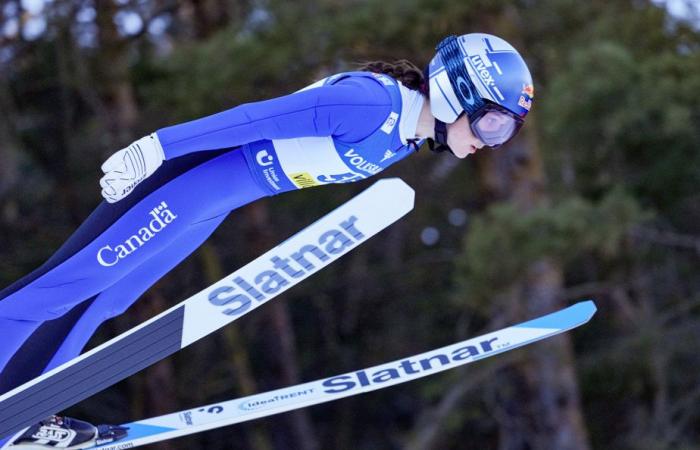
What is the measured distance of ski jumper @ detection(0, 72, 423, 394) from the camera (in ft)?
8.27

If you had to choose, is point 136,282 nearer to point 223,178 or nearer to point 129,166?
point 223,178

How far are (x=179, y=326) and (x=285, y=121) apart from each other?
0.61 meters

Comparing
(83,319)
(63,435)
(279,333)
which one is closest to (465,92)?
(83,319)

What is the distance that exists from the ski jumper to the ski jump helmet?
0.07 meters

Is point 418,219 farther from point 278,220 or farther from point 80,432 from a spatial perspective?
point 80,432

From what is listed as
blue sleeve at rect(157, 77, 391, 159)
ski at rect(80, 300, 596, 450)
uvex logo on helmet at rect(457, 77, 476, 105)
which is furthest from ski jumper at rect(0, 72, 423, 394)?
ski at rect(80, 300, 596, 450)

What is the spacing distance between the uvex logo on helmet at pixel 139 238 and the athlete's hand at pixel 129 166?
0.22 meters

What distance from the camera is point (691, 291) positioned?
30.6ft

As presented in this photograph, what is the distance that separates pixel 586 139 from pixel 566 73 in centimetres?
54

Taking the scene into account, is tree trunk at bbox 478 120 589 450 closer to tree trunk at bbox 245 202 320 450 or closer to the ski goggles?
tree trunk at bbox 245 202 320 450

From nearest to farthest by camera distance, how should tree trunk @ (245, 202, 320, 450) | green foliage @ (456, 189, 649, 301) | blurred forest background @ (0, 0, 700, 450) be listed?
green foliage @ (456, 189, 649, 301) < blurred forest background @ (0, 0, 700, 450) < tree trunk @ (245, 202, 320, 450)

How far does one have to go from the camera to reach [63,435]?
3.03m

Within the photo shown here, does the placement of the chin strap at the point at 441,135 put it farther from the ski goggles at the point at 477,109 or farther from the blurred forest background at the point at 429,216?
the blurred forest background at the point at 429,216

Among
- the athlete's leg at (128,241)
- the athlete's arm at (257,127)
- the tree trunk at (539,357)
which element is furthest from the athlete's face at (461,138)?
the tree trunk at (539,357)
